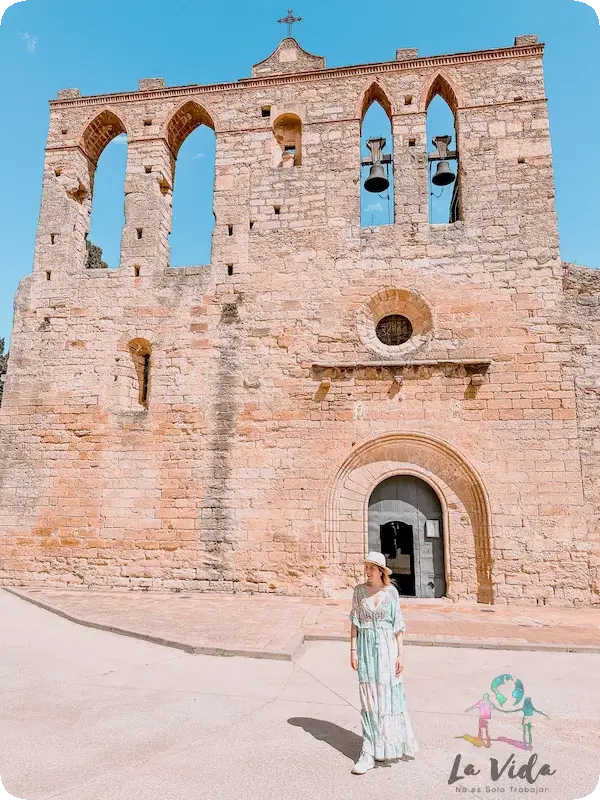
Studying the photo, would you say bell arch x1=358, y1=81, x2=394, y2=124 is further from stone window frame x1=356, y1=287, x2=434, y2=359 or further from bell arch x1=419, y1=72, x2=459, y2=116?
stone window frame x1=356, y1=287, x2=434, y2=359

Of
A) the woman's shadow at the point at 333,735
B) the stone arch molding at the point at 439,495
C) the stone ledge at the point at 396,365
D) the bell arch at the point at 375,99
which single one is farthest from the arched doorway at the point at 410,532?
the bell arch at the point at 375,99

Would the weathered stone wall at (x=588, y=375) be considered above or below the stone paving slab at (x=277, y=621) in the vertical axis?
above

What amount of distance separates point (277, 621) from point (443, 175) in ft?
28.3

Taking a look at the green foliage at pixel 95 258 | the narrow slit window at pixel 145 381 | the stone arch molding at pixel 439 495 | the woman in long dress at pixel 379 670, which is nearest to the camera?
the woman in long dress at pixel 379 670

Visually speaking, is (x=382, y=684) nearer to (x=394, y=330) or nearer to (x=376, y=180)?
(x=394, y=330)

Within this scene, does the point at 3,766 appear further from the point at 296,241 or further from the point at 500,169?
the point at 500,169

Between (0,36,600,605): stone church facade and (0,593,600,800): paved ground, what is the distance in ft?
11.0

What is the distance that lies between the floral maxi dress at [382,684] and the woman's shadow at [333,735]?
248 mm

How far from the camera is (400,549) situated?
9.20 metres

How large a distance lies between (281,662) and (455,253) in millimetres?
7563

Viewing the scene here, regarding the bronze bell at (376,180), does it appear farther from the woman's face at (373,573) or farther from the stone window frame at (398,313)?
the woman's face at (373,573)

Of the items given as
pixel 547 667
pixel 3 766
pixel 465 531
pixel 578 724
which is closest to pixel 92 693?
pixel 3 766

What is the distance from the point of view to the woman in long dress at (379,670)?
313 centimetres

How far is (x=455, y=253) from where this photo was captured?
9.78 meters
